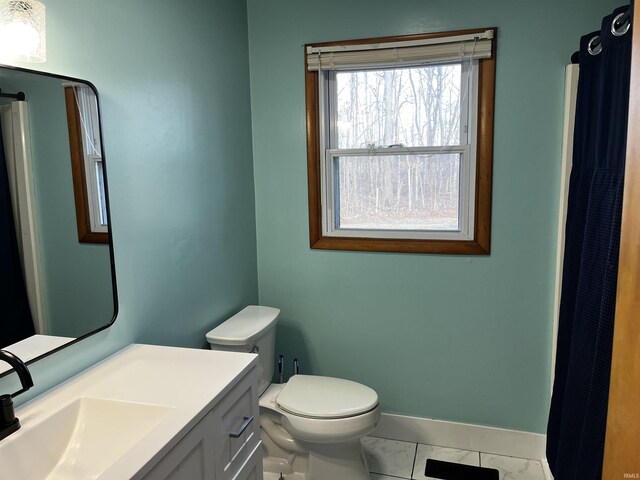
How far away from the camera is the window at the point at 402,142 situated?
2.28m

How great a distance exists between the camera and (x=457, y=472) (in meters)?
2.31

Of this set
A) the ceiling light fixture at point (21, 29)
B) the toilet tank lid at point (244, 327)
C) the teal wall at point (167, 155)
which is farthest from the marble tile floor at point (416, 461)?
the ceiling light fixture at point (21, 29)

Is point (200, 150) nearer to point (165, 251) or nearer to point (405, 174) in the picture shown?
point (165, 251)

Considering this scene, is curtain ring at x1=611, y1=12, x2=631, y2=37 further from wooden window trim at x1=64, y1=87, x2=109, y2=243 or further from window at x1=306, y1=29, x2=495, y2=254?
wooden window trim at x1=64, y1=87, x2=109, y2=243

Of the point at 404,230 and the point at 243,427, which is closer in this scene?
the point at 243,427

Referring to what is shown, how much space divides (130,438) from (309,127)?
172 cm

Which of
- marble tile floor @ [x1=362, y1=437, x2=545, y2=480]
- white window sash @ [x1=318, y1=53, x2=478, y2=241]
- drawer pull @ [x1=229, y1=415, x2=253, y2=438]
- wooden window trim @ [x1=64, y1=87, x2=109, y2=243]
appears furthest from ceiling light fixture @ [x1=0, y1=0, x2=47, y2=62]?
marble tile floor @ [x1=362, y1=437, x2=545, y2=480]

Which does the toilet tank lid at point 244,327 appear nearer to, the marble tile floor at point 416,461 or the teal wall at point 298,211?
the teal wall at point 298,211

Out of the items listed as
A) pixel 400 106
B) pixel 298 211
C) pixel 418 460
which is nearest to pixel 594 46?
pixel 400 106

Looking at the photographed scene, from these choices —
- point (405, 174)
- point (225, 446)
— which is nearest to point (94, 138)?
point (225, 446)

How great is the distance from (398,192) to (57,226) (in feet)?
5.27

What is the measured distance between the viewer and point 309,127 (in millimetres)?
2480

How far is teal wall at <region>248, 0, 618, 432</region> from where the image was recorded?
2.19m

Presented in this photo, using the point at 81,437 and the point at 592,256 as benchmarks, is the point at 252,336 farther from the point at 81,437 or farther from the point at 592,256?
the point at 592,256
